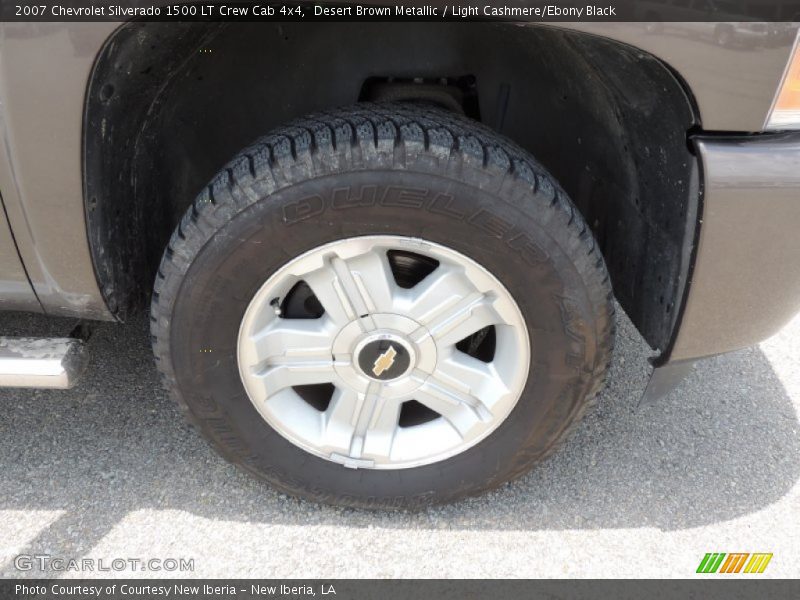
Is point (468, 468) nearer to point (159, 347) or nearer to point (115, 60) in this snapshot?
point (159, 347)

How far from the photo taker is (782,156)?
61.2 inches

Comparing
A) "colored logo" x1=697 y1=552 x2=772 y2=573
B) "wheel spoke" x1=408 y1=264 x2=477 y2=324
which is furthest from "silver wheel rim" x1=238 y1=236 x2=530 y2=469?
"colored logo" x1=697 y1=552 x2=772 y2=573

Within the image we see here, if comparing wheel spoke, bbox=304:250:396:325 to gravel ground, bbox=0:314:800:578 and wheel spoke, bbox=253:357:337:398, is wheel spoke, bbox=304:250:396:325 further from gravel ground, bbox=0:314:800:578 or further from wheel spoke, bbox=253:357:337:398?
gravel ground, bbox=0:314:800:578

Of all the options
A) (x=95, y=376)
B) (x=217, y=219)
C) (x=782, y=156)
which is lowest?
(x=95, y=376)

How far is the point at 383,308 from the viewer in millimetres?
1825

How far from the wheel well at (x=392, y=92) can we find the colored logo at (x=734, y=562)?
64 cm

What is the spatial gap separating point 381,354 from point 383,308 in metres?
0.13

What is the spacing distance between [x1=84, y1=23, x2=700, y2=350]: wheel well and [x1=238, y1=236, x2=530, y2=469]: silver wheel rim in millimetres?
437

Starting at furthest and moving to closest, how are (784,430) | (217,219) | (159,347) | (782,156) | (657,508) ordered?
(784,430)
(657,508)
(159,347)
(217,219)
(782,156)

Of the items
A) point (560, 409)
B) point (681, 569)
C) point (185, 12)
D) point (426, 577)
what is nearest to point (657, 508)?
point (681, 569)

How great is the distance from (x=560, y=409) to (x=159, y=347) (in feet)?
3.55

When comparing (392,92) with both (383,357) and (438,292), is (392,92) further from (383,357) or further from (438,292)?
(383,357)
